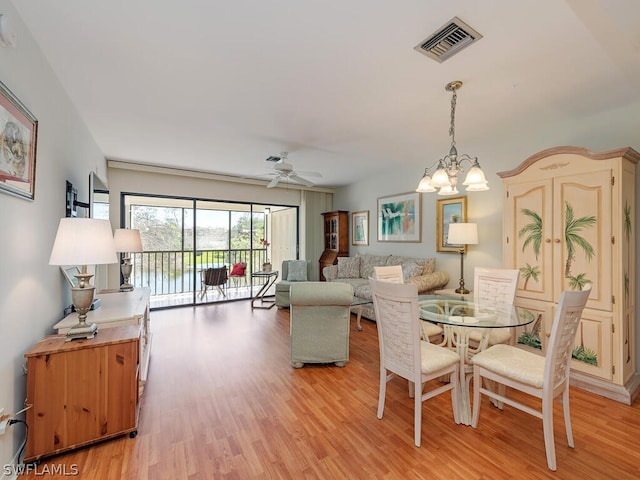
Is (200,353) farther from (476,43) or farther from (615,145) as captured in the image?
(615,145)

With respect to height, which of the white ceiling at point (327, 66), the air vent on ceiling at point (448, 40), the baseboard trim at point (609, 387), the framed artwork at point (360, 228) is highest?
the white ceiling at point (327, 66)

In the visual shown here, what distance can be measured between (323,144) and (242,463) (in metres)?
3.37

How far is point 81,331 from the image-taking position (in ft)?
5.93

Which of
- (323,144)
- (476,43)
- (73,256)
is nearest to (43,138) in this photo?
(73,256)

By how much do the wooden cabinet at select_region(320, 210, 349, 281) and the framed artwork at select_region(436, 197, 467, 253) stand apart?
7.77ft

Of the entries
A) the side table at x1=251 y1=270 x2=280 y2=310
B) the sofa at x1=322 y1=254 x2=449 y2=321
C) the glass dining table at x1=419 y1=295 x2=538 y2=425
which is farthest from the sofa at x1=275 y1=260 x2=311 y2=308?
the glass dining table at x1=419 y1=295 x2=538 y2=425

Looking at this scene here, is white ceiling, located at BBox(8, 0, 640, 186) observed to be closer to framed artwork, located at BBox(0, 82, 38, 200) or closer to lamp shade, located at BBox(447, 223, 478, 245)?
framed artwork, located at BBox(0, 82, 38, 200)

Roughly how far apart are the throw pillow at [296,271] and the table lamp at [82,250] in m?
3.82

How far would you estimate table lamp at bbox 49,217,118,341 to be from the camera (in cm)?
167

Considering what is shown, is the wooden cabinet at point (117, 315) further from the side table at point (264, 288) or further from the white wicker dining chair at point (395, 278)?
the side table at point (264, 288)

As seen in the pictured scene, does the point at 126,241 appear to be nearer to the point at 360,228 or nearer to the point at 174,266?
the point at 174,266

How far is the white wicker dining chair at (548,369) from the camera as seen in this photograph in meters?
1.60

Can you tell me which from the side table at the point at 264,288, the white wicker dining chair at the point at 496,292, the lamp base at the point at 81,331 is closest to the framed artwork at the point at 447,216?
the white wicker dining chair at the point at 496,292

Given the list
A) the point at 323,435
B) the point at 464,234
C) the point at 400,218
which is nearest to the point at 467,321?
the point at 323,435
